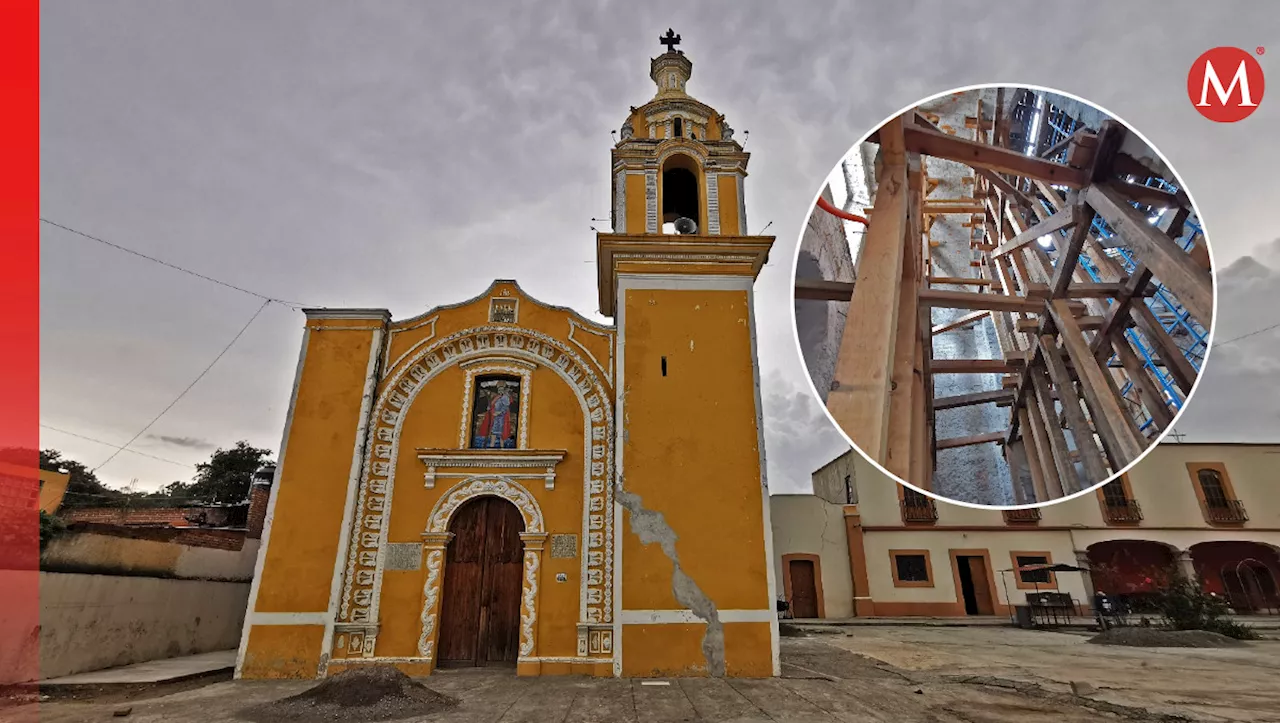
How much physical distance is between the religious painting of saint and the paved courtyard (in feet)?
10.8

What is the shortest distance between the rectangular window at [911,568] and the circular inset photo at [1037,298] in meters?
16.1

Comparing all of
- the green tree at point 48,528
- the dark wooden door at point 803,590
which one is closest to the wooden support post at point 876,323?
the green tree at point 48,528

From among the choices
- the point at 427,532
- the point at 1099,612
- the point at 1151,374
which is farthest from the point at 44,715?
the point at 1099,612

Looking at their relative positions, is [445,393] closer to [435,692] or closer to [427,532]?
[427,532]

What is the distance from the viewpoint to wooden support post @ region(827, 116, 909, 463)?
3.24 m

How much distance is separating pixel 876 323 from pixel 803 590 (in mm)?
17778

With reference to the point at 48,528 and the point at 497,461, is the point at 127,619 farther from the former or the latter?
the point at 497,461

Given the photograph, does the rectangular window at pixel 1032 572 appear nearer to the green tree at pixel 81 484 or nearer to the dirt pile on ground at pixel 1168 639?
the dirt pile on ground at pixel 1168 639

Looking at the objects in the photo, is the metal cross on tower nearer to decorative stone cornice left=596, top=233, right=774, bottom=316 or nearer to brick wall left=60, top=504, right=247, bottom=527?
decorative stone cornice left=596, top=233, right=774, bottom=316

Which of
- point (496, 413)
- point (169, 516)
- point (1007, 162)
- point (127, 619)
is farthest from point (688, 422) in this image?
point (169, 516)

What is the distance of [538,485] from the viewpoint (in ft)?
31.2

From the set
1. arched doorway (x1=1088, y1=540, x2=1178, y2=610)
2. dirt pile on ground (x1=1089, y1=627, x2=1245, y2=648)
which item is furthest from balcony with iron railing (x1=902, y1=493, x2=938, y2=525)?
dirt pile on ground (x1=1089, y1=627, x2=1245, y2=648)

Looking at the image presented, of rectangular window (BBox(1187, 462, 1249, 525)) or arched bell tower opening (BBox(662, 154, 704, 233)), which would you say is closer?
arched bell tower opening (BBox(662, 154, 704, 233))

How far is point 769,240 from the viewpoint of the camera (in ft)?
34.4
